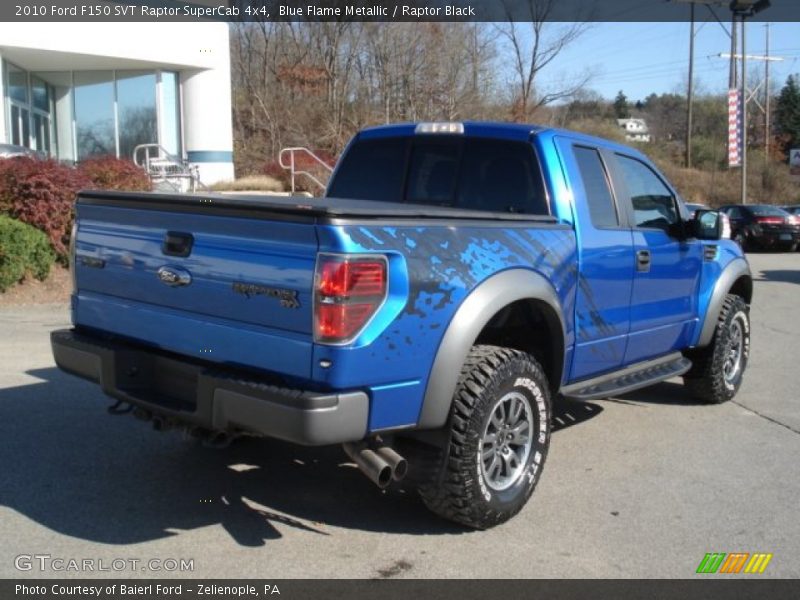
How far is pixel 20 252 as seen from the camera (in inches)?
430

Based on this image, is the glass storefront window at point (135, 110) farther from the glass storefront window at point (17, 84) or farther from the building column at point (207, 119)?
the glass storefront window at point (17, 84)

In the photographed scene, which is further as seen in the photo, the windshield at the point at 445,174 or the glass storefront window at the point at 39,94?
the glass storefront window at the point at 39,94

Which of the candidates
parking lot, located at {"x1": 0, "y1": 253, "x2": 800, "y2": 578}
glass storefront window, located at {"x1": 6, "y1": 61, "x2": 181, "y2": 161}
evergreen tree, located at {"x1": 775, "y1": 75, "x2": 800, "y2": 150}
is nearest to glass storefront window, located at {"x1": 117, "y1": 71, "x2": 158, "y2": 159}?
glass storefront window, located at {"x1": 6, "y1": 61, "x2": 181, "y2": 161}

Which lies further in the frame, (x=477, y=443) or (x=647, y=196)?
(x=647, y=196)

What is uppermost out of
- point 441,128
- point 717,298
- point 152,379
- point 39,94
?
point 39,94

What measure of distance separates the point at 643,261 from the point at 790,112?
7524 centimetres

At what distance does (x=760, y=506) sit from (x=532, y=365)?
1648 millimetres

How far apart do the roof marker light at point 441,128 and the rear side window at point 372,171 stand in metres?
0.14

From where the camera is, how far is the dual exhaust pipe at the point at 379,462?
3650 millimetres

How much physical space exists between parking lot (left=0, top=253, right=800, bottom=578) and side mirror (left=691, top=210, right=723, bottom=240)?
4.80 ft

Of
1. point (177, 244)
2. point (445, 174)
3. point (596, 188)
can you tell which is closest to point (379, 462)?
point (177, 244)

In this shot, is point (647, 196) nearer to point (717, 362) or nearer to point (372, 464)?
point (717, 362)

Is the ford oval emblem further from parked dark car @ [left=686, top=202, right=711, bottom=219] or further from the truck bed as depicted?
parked dark car @ [left=686, top=202, right=711, bottom=219]

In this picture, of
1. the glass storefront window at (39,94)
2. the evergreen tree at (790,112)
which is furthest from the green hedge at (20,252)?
the evergreen tree at (790,112)
